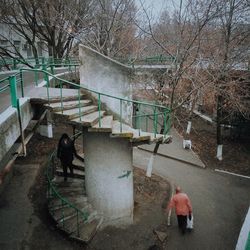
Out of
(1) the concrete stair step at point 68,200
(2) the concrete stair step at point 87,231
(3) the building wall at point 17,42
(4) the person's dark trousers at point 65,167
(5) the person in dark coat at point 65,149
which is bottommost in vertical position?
(2) the concrete stair step at point 87,231

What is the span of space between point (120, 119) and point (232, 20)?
27.3ft

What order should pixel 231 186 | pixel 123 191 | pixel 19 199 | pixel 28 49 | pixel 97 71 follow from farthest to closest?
pixel 28 49 < pixel 231 186 < pixel 19 199 < pixel 123 191 < pixel 97 71

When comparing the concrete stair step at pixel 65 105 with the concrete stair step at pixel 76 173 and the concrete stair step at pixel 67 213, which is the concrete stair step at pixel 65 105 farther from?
the concrete stair step at pixel 76 173

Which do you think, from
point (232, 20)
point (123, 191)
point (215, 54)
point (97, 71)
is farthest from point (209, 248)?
point (232, 20)

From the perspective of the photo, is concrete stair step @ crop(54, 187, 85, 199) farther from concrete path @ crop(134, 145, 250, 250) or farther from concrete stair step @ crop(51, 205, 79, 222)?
concrete path @ crop(134, 145, 250, 250)

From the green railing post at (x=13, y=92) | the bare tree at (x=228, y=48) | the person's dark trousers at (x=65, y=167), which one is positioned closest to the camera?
the green railing post at (x=13, y=92)

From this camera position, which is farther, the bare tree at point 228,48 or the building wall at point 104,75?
the bare tree at point 228,48

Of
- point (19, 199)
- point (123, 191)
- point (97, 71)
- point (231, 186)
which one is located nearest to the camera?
point (97, 71)

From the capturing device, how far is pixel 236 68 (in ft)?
47.5

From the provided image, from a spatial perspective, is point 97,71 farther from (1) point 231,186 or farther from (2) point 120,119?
(1) point 231,186

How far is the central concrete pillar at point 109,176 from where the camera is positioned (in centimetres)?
840

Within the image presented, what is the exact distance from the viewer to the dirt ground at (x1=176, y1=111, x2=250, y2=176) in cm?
1426

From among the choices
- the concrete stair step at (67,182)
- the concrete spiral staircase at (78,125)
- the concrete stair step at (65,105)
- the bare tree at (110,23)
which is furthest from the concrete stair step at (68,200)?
the bare tree at (110,23)

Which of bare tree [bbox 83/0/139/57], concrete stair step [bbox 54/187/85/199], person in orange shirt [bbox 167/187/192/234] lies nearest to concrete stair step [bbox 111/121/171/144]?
person in orange shirt [bbox 167/187/192/234]
